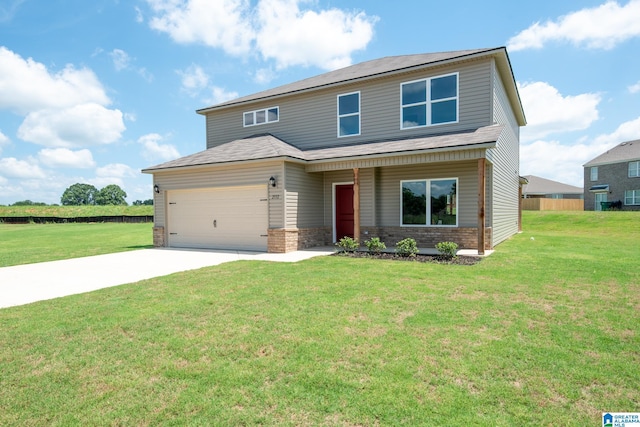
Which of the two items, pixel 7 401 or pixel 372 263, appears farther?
pixel 372 263

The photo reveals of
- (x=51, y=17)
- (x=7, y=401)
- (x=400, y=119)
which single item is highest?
(x=51, y=17)

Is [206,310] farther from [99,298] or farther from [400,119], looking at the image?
[400,119]

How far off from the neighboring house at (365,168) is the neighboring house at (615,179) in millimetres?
27292

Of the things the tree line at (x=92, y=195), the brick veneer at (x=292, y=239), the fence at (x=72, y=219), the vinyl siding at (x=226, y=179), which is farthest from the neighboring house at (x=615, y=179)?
the tree line at (x=92, y=195)

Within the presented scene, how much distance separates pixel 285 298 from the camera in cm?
536

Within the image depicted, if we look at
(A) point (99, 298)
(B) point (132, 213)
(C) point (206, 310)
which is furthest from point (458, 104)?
(B) point (132, 213)

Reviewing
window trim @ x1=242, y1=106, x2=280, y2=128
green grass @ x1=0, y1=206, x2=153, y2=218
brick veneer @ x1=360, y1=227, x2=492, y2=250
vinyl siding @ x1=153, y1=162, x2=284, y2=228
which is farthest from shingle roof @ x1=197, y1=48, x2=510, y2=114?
green grass @ x1=0, y1=206, x2=153, y2=218

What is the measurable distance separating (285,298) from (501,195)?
11135 millimetres

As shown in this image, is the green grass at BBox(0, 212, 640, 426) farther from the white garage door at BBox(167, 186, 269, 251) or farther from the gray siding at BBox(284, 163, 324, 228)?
the white garage door at BBox(167, 186, 269, 251)

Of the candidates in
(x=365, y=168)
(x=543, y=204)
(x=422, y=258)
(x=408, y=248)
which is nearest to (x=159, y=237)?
(x=365, y=168)

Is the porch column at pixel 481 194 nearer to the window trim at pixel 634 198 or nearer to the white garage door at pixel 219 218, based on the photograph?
the white garage door at pixel 219 218

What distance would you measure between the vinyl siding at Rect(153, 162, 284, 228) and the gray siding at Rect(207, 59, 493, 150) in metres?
3.23

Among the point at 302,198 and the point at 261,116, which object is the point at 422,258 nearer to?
the point at 302,198

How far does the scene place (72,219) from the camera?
118 feet
